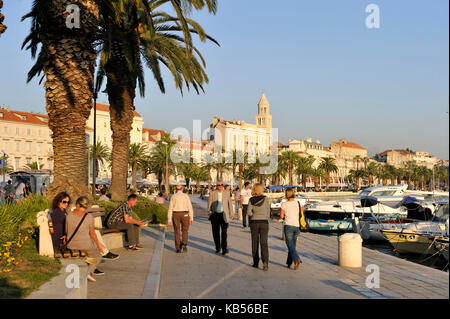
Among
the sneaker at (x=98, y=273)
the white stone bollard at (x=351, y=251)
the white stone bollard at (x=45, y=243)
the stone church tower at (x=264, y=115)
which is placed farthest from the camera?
the stone church tower at (x=264, y=115)

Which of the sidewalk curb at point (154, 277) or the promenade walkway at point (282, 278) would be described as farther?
A: the promenade walkway at point (282, 278)

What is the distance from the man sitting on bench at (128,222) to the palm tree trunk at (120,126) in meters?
7.82

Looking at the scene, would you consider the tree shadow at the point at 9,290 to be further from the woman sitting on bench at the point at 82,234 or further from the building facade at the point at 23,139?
the building facade at the point at 23,139

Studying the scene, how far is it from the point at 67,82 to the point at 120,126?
7.70 metres

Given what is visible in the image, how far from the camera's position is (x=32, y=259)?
344 inches

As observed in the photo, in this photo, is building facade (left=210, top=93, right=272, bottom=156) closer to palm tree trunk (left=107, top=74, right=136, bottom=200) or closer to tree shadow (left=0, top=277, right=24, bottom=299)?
palm tree trunk (left=107, top=74, right=136, bottom=200)

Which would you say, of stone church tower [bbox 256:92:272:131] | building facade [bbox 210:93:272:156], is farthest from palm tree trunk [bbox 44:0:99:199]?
stone church tower [bbox 256:92:272:131]

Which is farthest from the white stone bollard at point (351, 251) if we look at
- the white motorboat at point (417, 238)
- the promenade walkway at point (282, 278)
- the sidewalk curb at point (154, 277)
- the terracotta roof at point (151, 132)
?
the terracotta roof at point (151, 132)

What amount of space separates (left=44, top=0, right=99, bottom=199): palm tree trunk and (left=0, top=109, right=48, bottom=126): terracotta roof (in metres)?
84.9

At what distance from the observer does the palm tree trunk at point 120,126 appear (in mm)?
19859

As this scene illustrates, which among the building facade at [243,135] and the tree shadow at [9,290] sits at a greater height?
the building facade at [243,135]

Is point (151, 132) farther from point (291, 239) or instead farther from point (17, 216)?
point (291, 239)

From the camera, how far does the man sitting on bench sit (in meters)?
12.3
